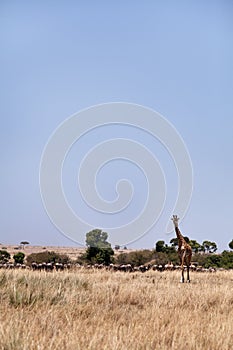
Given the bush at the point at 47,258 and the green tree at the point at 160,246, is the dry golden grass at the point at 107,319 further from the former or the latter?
the green tree at the point at 160,246

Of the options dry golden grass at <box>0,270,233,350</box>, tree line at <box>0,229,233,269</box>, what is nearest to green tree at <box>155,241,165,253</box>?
tree line at <box>0,229,233,269</box>

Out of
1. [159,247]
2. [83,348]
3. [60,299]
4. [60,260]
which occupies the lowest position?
[83,348]

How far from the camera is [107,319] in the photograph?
230 inches

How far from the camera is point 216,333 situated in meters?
4.86

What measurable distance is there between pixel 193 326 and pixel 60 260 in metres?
20.9

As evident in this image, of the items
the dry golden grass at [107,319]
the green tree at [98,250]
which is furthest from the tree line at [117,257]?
the dry golden grass at [107,319]

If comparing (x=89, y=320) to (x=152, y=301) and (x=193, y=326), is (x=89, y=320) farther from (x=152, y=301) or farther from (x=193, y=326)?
(x=152, y=301)

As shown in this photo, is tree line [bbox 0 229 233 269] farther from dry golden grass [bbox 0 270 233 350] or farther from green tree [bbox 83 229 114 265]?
dry golden grass [bbox 0 270 233 350]

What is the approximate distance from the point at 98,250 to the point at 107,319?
24468 mm

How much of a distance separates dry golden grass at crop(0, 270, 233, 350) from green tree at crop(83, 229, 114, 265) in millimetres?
19375

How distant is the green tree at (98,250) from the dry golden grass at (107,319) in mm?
19375

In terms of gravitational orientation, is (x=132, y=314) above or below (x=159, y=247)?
below

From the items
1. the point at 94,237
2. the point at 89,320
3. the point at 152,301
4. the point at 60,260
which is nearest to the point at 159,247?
the point at 94,237

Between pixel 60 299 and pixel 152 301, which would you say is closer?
pixel 60 299
